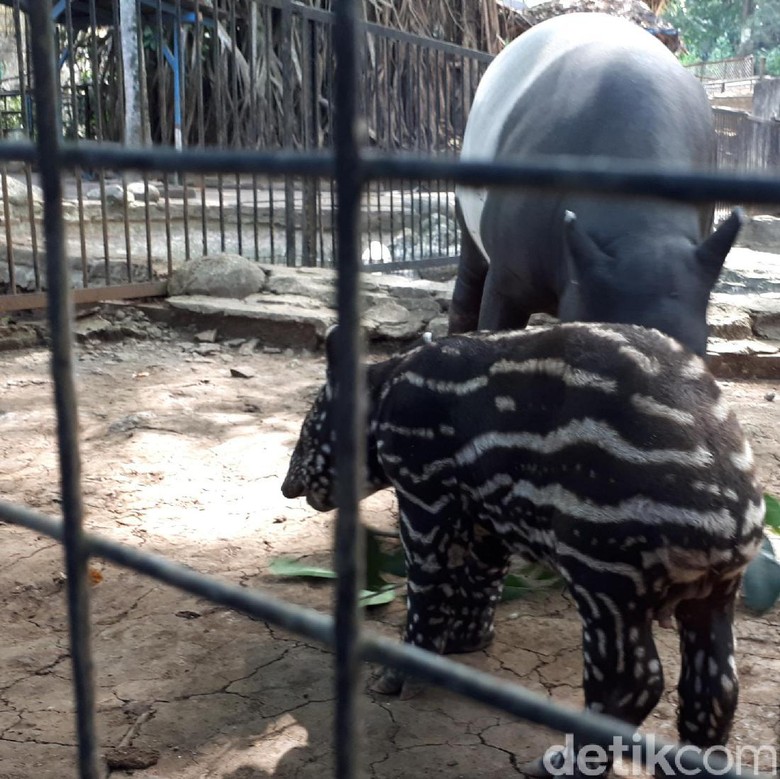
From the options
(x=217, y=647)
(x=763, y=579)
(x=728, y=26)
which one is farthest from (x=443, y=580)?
(x=728, y=26)

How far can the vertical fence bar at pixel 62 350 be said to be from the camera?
1.08 metres

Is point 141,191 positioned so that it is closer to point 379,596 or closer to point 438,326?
point 438,326

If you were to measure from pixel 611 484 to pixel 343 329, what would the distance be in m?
1.14

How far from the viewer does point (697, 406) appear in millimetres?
1912

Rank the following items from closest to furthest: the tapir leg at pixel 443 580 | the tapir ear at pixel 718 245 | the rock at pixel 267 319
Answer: the tapir leg at pixel 443 580
the tapir ear at pixel 718 245
the rock at pixel 267 319

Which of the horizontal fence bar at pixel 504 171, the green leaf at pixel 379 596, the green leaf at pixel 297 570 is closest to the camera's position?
the horizontal fence bar at pixel 504 171

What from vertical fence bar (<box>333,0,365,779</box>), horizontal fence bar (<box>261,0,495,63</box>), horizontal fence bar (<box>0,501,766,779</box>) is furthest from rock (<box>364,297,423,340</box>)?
vertical fence bar (<box>333,0,365,779</box>)

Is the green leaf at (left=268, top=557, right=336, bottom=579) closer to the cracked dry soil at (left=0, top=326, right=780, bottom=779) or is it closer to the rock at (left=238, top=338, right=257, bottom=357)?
the cracked dry soil at (left=0, top=326, right=780, bottom=779)

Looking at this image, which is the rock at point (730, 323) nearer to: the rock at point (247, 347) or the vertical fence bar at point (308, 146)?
the rock at point (247, 347)

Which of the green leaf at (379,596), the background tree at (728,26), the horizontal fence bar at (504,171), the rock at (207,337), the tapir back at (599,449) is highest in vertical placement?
the background tree at (728,26)

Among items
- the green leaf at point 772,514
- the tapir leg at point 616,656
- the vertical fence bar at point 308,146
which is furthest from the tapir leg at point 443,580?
the vertical fence bar at point 308,146

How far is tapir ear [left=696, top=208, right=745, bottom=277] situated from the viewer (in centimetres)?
270

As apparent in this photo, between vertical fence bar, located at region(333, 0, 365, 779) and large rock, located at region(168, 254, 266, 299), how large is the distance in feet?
19.3

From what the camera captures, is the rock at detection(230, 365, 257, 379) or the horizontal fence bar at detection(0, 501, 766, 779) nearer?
the horizontal fence bar at detection(0, 501, 766, 779)
